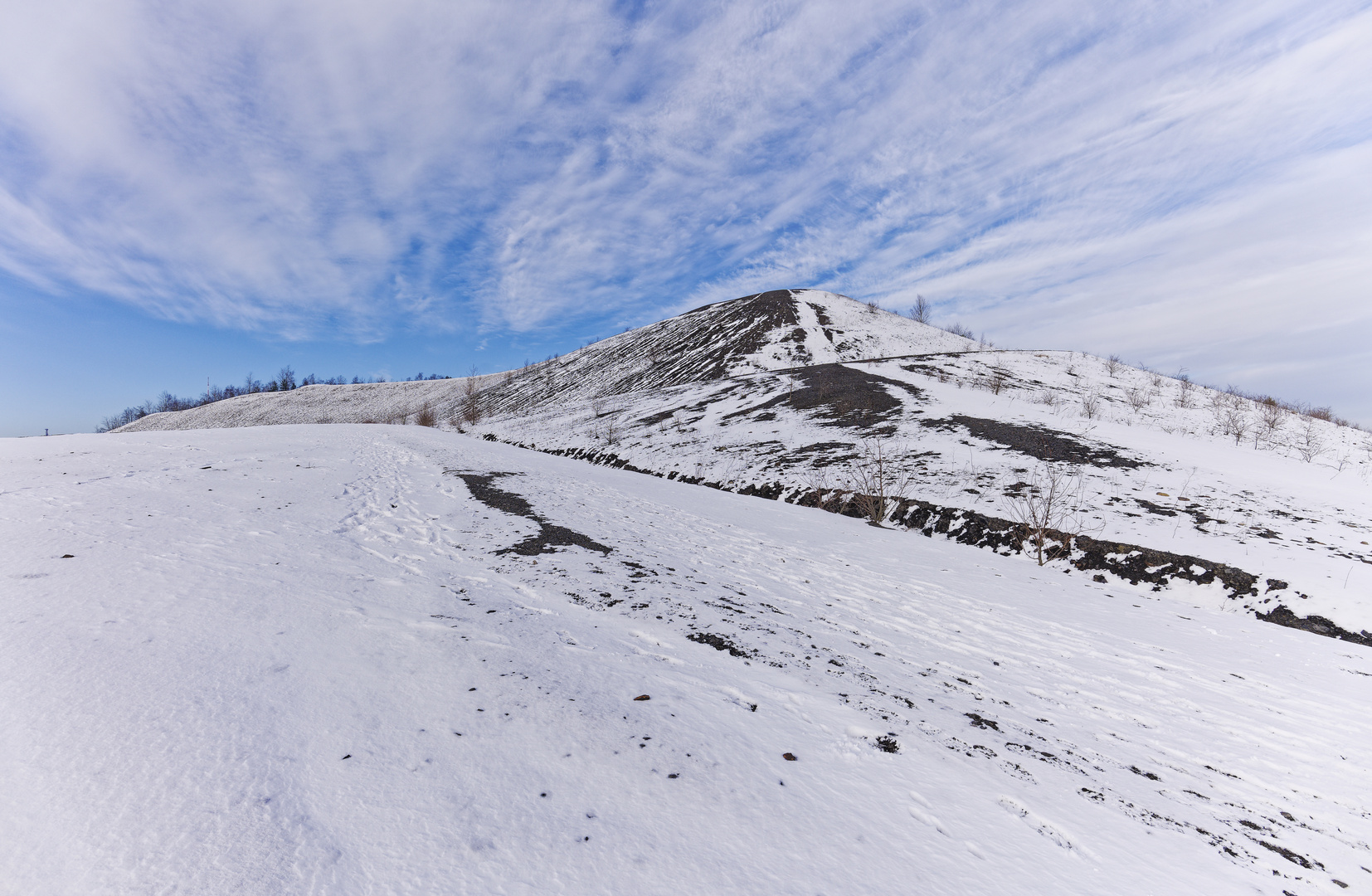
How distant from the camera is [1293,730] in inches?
162

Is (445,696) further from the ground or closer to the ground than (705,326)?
closer to the ground

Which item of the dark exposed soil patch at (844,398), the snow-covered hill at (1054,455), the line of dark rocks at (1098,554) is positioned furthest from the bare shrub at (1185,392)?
the line of dark rocks at (1098,554)

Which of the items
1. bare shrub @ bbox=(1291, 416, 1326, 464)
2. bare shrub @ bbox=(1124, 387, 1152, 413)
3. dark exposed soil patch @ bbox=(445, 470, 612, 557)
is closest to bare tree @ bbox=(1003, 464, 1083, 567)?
dark exposed soil patch @ bbox=(445, 470, 612, 557)

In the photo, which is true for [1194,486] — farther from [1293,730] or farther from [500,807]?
[500,807]

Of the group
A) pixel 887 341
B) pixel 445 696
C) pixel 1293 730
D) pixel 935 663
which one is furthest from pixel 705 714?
pixel 887 341

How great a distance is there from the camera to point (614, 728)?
9.98 ft

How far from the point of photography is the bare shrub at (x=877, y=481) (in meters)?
11.5

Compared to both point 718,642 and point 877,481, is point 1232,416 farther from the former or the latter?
point 718,642

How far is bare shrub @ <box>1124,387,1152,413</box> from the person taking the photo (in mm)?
22806

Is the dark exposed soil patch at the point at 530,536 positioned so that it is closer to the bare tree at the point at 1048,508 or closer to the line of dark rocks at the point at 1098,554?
the line of dark rocks at the point at 1098,554

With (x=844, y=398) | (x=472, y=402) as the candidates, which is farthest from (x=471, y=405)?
(x=844, y=398)

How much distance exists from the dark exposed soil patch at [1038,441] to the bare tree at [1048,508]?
3.81ft

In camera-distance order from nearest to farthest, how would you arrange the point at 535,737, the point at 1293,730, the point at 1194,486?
the point at 535,737
the point at 1293,730
the point at 1194,486

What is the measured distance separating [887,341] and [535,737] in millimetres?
50955
